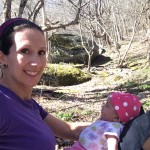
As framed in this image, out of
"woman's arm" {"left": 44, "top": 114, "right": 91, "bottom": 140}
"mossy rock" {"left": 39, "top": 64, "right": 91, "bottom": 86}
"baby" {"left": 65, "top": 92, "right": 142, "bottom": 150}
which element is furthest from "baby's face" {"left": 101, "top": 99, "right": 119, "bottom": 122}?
"mossy rock" {"left": 39, "top": 64, "right": 91, "bottom": 86}

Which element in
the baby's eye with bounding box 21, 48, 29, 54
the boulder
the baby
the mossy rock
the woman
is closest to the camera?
the woman

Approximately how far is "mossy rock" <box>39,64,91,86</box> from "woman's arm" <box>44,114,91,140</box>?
11.4m

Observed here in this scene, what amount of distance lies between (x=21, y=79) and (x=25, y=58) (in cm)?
11

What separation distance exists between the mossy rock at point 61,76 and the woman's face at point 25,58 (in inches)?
476

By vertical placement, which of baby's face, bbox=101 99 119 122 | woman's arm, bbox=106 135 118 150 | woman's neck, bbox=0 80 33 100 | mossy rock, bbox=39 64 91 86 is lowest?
mossy rock, bbox=39 64 91 86

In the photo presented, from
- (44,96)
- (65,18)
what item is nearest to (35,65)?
(44,96)

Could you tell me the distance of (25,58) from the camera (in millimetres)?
1784

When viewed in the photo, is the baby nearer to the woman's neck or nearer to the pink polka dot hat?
the pink polka dot hat

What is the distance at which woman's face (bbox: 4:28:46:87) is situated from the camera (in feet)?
5.82

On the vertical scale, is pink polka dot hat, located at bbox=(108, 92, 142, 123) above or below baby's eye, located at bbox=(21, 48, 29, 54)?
below

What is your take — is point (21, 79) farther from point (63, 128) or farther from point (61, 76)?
point (61, 76)

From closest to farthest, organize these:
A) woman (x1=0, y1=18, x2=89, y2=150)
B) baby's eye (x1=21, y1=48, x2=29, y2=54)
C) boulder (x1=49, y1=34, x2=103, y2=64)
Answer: woman (x1=0, y1=18, x2=89, y2=150) < baby's eye (x1=21, y1=48, x2=29, y2=54) < boulder (x1=49, y1=34, x2=103, y2=64)

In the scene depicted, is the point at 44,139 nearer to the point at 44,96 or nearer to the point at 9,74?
the point at 9,74

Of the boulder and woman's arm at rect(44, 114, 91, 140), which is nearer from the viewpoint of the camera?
woman's arm at rect(44, 114, 91, 140)
